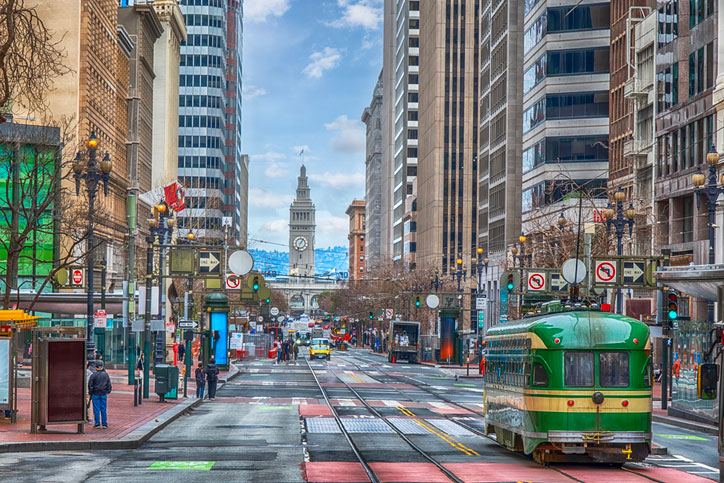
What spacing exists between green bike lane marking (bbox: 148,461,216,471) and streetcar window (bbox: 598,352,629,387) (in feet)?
27.3

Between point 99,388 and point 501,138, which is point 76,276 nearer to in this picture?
point 99,388

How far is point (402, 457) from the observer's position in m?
25.0

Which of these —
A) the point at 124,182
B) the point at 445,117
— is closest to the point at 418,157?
the point at 445,117

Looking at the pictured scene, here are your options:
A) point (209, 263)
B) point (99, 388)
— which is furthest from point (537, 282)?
point (99, 388)

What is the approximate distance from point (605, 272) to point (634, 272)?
1.20 meters

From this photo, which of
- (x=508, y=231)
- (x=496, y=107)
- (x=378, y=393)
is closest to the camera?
(x=378, y=393)

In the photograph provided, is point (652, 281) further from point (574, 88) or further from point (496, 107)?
point (496, 107)

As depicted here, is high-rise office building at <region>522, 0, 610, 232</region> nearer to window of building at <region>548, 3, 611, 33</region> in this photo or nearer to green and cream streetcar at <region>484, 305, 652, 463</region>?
window of building at <region>548, 3, 611, 33</region>

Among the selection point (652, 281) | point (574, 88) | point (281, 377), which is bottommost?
point (281, 377)

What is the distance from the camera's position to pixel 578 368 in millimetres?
→ 23297

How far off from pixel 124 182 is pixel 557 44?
130ft

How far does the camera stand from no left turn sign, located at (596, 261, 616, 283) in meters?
42.2

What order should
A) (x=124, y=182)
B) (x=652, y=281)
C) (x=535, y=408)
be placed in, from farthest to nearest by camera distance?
(x=124, y=182), (x=652, y=281), (x=535, y=408)

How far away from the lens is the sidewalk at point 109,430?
26.4 meters
